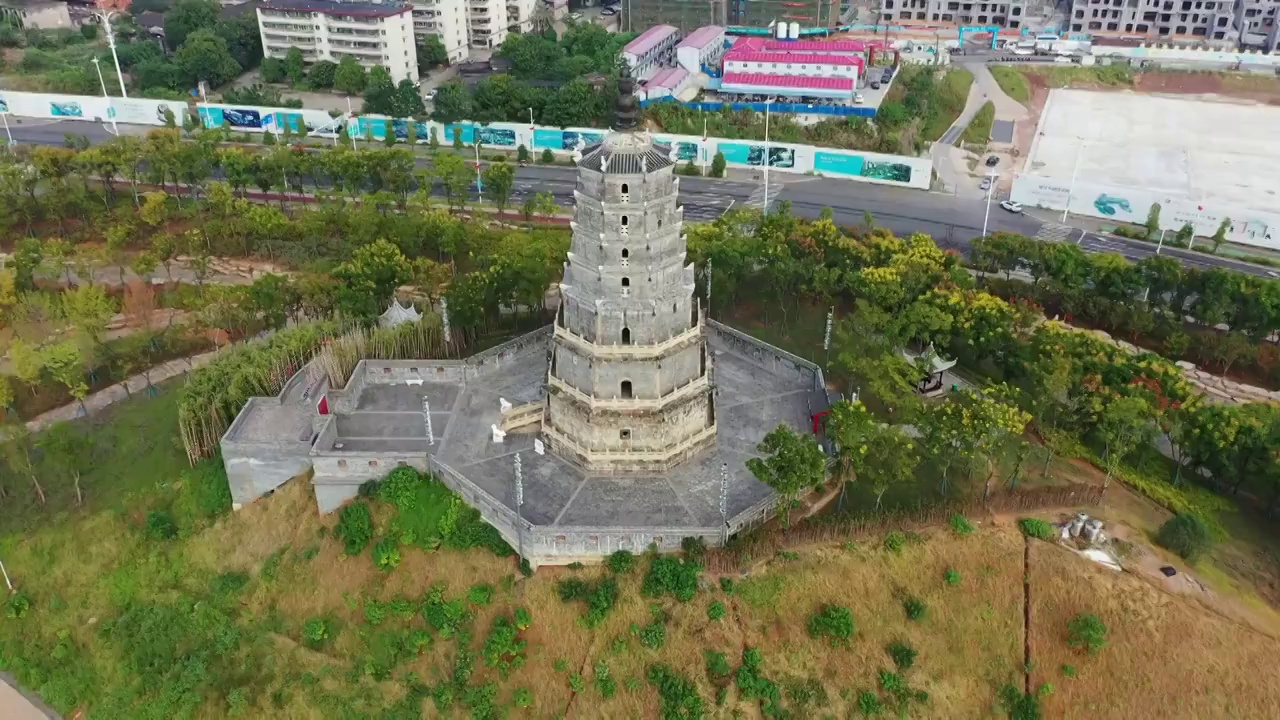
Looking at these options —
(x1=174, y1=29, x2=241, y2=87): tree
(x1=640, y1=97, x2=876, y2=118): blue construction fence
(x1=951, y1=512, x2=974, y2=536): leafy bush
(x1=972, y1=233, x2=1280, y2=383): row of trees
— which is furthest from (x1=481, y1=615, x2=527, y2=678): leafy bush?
(x1=174, y1=29, x2=241, y2=87): tree

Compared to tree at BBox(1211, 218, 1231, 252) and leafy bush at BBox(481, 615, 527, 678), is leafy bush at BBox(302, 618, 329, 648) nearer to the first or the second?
leafy bush at BBox(481, 615, 527, 678)

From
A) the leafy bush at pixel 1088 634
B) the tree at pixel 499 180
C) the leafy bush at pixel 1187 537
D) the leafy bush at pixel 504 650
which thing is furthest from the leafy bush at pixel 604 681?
the tree at pixel 499 180

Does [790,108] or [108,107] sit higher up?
[108,107]

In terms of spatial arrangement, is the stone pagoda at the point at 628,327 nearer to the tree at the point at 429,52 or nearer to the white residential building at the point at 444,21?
the tree at the point at 429,52

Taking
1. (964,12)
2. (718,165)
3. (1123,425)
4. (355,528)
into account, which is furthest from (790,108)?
(355,528)

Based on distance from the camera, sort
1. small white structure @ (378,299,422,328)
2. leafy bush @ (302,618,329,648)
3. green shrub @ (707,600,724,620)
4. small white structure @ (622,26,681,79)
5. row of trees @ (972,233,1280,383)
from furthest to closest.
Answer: small white structure @ (622,26,681,79) < small white structure @ (378,299,422,328) < row of trees @ (972,233,1280,383) < leafy bush @ (302,618,329,648) < green shrub @ (707,600,724,620)

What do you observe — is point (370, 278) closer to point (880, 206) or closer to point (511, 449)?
point (511, 449)

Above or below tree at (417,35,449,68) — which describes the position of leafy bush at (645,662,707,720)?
below
